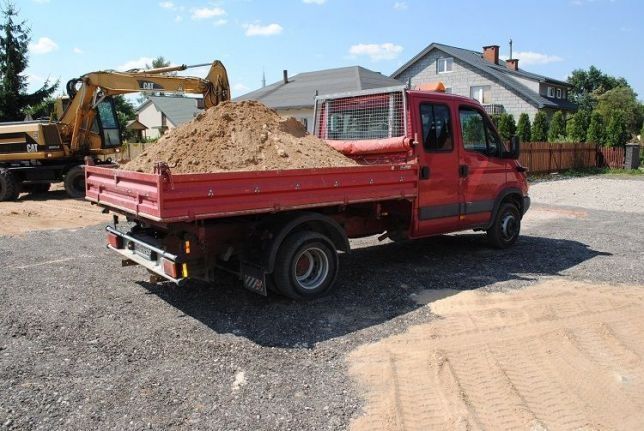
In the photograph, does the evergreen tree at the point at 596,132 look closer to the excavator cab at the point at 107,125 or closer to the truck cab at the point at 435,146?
the truck cab at the point at 435,146

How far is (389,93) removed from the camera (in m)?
7.00

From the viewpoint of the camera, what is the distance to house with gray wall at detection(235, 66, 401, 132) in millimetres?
28891

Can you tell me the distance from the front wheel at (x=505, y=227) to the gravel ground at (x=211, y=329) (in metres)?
0.18

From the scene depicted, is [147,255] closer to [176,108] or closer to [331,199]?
[331,199]

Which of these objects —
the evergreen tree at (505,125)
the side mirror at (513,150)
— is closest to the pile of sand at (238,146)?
the side mirror at (513,150)

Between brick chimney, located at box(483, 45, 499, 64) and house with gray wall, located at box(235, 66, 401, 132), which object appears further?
brick chimney, located at box(483, 45, 499, 64)

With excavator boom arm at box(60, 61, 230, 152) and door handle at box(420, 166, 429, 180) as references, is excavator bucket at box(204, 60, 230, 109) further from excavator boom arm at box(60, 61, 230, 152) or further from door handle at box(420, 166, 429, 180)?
door handle at box(420, 166, 429, 180)

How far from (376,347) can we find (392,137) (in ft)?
10.3

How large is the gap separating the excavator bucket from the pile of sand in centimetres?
728

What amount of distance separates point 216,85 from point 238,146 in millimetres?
8386

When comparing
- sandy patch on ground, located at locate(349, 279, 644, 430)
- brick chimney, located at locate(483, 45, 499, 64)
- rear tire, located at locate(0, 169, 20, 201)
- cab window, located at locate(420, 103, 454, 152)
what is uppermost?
brick chimney, located at locate(483, 45, 499, 64)

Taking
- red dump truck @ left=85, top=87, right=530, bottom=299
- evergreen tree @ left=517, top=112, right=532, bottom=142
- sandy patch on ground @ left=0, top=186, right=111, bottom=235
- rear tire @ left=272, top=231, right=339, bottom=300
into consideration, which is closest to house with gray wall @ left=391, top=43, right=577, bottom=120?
evergreen tree @ left=517, top=112, right=532, bottom=142

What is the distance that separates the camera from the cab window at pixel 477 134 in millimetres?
7477

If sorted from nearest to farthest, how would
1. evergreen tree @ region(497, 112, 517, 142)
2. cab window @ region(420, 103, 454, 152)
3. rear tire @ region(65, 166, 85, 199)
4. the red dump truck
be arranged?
the red dump truck, cab window @ region(420, 103, 454, 152), rear tire @ region(65, 166, 85, 199), evergreen tree @ region(497, 112, 517, 142)
